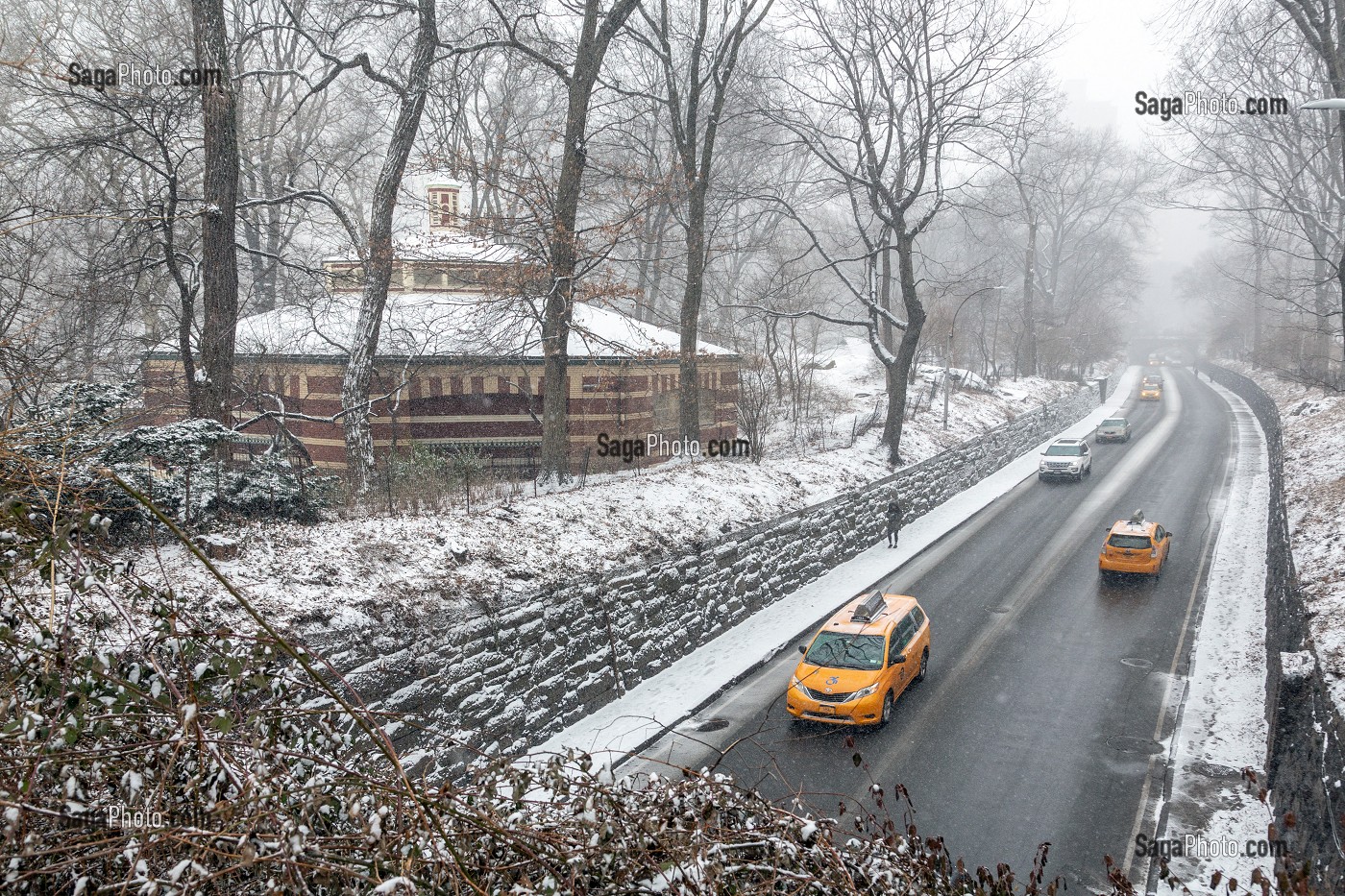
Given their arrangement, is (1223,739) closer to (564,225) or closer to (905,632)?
(905,632)

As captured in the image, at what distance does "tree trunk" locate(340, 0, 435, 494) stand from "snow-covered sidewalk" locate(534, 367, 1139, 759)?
643 centimetres

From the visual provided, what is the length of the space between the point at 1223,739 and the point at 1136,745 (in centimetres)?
119

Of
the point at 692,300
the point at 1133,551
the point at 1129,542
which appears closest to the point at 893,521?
the point at 1129,542

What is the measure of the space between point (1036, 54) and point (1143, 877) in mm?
21599

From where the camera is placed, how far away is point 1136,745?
40.6 ft

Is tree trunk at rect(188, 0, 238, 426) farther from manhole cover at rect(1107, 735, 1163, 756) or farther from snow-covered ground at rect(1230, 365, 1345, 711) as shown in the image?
snow-covered ground at rect(1230, 365, 1345, 711)

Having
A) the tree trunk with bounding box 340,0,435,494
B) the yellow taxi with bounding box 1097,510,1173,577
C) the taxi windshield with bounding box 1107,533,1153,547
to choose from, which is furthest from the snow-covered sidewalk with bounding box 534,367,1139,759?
the tree trunk with bounding box 340,0,435,494

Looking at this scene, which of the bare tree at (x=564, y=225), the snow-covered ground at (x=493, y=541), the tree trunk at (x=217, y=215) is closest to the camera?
the snow-covered ground at (x=493, y=541)

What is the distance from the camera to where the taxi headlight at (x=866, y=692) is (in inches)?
515

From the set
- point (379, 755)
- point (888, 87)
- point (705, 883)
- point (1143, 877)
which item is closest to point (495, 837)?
point (705, 883)

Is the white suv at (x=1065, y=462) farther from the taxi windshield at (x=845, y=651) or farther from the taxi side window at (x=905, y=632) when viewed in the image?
the taxi windshield at (x=845, y=651)

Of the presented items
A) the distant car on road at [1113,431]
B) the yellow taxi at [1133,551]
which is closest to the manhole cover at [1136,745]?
the yellow taxi at [1133,551]

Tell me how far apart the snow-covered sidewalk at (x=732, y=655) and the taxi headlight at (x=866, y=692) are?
2558 millimetres

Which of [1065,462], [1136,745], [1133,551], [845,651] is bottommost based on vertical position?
[1136,745]
